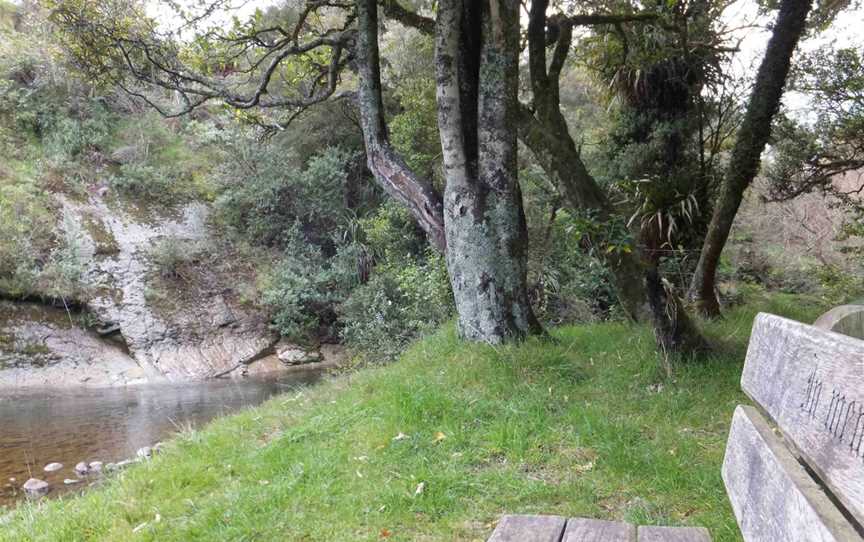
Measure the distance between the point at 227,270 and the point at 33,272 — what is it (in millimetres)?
4561

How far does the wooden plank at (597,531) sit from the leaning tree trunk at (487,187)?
394cm

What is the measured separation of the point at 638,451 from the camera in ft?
13.1

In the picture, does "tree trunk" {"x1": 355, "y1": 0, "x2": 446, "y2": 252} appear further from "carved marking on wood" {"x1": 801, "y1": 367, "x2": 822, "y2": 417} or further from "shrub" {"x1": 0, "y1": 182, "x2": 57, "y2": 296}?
"shrub" {"x1": 0, "y1": 182, "x2": 57, "y2": 296}

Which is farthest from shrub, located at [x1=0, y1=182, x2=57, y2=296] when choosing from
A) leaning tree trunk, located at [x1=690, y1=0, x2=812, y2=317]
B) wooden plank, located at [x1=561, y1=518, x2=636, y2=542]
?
wooden plank, located at [x1=561, y1=518, x2=636, y2=542]

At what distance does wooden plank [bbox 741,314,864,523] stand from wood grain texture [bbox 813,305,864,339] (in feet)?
0.28

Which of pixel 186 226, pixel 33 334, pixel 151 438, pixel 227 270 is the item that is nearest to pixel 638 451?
pixel 151 438

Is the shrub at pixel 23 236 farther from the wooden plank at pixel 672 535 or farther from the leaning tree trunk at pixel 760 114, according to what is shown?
the wooden plank at pixel 672 535

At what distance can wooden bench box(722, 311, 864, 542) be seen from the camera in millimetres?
852

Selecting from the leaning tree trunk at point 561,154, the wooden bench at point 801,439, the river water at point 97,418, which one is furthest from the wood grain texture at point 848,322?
the river water at point 97,418

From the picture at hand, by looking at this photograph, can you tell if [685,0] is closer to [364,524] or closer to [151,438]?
[364,524]

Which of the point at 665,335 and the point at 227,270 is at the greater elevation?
the point at 665,335

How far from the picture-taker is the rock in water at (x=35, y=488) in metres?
6.20

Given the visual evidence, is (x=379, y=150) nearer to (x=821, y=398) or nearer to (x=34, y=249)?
(x=821, y=398)

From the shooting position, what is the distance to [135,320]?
14328 mm
